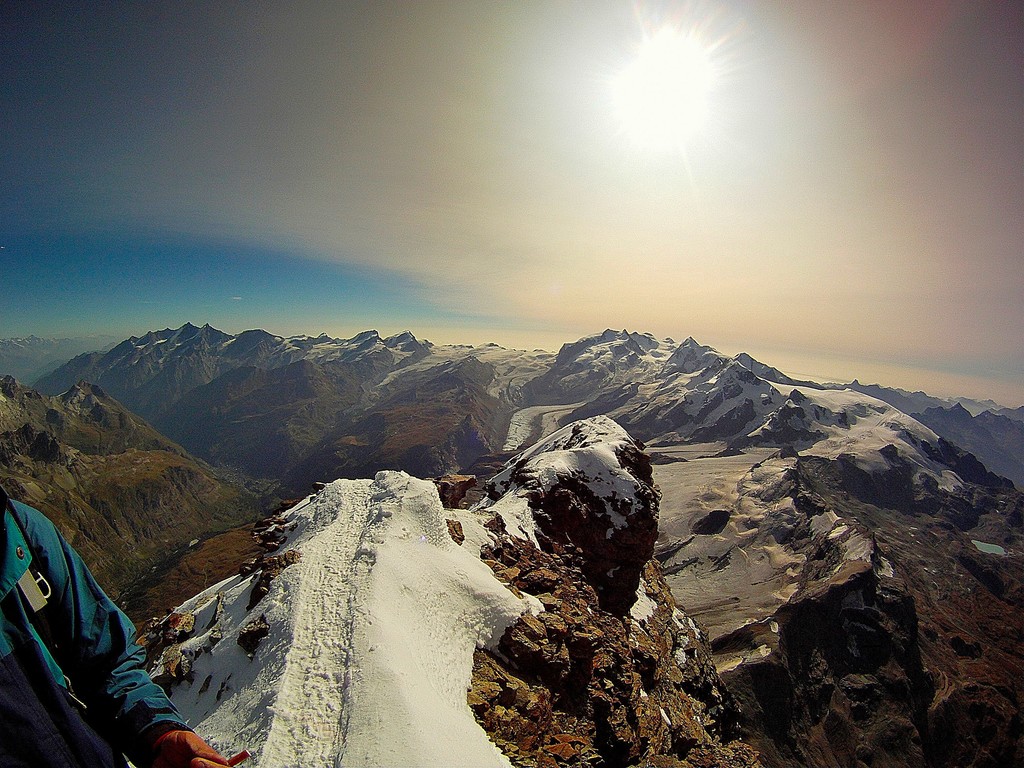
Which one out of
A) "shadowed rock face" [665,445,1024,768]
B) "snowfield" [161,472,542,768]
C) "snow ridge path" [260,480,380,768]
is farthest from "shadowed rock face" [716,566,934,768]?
"snow ridge path" [260,480,380,768]

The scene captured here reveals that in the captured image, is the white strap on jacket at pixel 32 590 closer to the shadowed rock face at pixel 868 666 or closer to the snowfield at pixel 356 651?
the snowfield at pixel 356 651

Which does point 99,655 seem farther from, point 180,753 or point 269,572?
point 269,572

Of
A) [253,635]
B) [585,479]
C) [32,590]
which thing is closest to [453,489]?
[585,479]

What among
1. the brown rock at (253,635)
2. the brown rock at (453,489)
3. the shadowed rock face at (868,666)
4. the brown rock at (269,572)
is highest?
the brown rock at (269,572)

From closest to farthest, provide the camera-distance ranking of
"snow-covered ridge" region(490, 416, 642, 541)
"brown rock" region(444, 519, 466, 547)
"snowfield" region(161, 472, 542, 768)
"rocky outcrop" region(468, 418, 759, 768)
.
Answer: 1. "snowfield" region(161, 472, 542, 768)
2. "rocky outcrop" region(468, 418, 759, 768)
3. "brown rock" region(444, 519, 466, 547)
4. "snow-covered ridge" region(490, 416, 642, 541)

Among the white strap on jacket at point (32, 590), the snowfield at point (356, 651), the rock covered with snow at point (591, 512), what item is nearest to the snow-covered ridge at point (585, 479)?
the rock covered with snow at point (591, 512)

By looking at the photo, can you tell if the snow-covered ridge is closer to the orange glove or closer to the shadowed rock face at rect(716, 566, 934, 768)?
the orange glove

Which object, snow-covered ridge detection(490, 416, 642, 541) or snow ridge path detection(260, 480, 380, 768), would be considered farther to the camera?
snow-covered ridge detection(490, 416, 642, 541)
